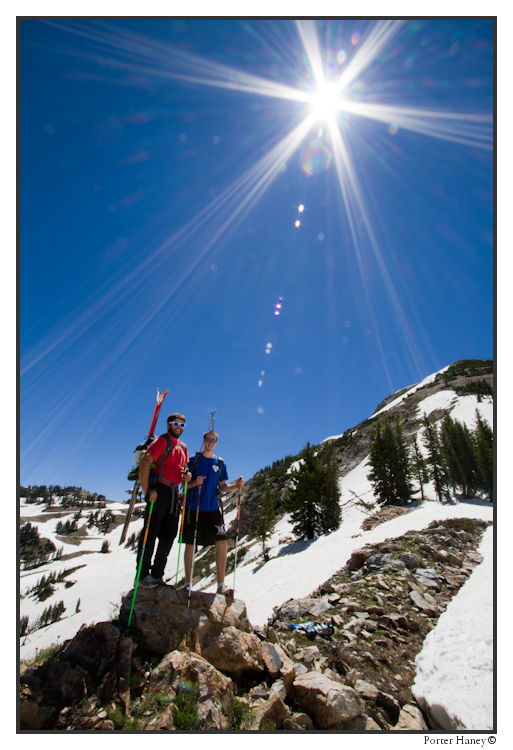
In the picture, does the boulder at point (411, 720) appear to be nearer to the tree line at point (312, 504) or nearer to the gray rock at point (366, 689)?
the gray rock at point (366, 689)

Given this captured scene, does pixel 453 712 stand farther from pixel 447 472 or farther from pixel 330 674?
pixel 447 472

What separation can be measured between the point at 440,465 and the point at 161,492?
53326 millimetres

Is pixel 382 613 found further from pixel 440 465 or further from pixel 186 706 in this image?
pixel 440 465

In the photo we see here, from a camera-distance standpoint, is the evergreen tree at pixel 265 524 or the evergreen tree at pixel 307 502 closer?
the evergreen tree at pixel 307 502

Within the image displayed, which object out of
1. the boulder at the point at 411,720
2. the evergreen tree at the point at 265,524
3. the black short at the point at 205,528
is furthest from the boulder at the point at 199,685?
the evergreen tree at the point at 265,524

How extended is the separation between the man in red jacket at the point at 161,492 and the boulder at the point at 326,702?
2.57 metres

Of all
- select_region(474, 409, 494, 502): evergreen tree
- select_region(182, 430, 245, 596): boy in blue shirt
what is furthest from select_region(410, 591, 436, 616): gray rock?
select_region(474, 409, 494, 502): evergreen tree

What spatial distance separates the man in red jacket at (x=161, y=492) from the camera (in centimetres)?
488

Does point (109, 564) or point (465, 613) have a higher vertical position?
point (465, 613)

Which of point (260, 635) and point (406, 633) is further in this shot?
point (406, 633)

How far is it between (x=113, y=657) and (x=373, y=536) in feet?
62.2

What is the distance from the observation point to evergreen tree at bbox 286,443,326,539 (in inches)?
1140

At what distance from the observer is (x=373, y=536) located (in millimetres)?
18828

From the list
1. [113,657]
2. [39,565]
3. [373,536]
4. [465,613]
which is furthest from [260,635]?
[39,565]
